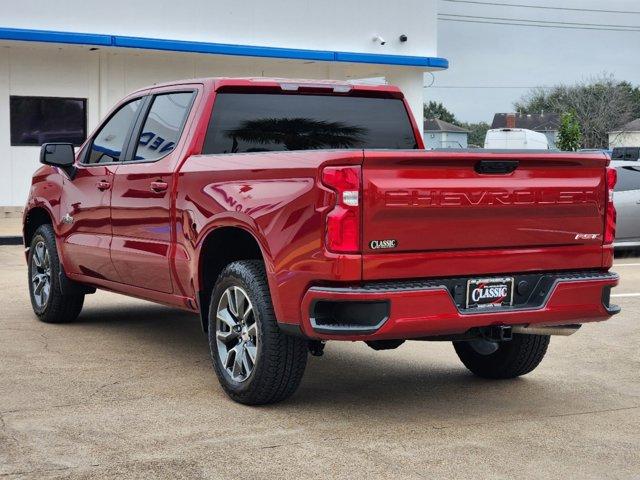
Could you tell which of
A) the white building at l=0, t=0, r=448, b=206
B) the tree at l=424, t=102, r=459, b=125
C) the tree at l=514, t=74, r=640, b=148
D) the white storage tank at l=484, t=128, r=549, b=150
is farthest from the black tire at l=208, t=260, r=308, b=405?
the tree at l=424, t=102, r=459, b=125

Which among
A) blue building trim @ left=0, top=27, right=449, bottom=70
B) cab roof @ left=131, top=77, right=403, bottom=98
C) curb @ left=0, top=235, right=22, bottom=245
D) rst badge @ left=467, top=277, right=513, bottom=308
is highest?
blue building trim @ left=0, top=27, right=449, bottom=70

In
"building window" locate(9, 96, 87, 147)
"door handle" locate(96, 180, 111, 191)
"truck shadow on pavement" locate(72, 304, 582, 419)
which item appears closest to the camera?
"truck shadow on pavement" locate(72, 304, 582, 419)

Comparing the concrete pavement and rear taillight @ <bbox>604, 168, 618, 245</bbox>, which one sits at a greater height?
rear taillight @ <bbox>604, 168, 618, 245</bbox>

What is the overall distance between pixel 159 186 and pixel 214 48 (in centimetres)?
1909

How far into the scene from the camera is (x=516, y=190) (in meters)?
6.17

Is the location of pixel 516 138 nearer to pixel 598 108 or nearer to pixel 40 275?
pixel 40 275

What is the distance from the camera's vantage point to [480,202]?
604 cm

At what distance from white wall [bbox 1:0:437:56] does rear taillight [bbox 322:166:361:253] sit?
777 inches

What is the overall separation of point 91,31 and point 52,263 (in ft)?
53.9

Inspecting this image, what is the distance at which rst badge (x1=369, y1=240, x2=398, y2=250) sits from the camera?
577 centimetres

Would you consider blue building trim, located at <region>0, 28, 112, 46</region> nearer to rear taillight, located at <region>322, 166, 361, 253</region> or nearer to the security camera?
the security camera

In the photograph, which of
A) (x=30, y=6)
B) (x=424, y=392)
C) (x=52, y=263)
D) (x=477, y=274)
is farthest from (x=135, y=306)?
(x=30, y=6)

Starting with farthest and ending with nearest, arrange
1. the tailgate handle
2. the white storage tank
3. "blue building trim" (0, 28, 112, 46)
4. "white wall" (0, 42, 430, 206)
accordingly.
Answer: the white storage tank < "white wall" (0, 42, 430, 206) < "blue building trim" (0, 28, 112, 46) < the tailgate handle

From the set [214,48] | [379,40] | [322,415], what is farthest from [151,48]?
[322,415]
